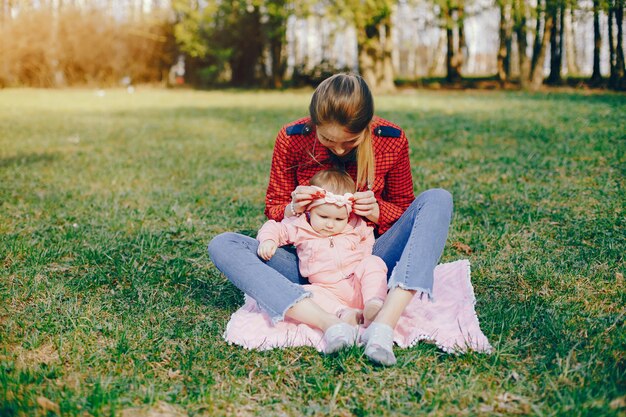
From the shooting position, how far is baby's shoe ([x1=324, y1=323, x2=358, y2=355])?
8.25 feet

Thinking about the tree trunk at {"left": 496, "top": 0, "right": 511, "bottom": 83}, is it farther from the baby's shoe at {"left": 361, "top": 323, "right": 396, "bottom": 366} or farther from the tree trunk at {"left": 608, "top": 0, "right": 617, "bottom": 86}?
the baby's shoe at {"left": 361, "top": 323, "right": 396, "bottom": 366}

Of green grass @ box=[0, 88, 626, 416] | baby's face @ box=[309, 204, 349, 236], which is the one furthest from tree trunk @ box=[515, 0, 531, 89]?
baby's face @ box=[309, 204, 349, 236]

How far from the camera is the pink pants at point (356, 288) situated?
2.83 metres

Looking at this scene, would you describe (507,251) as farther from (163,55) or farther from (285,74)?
(163,55)

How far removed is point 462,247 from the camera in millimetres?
4086

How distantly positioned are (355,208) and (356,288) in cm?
41

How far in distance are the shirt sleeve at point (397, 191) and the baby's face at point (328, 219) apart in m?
0.26

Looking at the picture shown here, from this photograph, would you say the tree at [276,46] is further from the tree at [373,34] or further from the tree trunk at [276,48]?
the tree at [373,34]

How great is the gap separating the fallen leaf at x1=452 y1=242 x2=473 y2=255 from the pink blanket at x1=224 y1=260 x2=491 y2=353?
2.97ft

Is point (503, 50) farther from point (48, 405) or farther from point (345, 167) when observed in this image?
point (48, 405)

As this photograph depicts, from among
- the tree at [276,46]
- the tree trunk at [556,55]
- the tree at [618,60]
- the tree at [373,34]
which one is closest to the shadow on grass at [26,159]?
the tree at [373,34]

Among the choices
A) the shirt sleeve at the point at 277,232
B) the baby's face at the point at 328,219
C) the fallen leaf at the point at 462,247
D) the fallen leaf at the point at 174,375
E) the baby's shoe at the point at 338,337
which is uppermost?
the baby's face at the point at 328,219

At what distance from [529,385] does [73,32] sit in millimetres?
24393

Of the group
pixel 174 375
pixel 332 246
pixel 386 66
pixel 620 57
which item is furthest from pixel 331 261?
pixel 620 57
